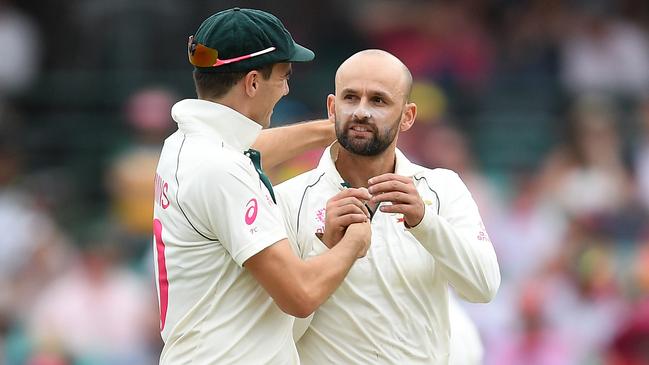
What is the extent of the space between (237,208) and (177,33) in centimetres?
838

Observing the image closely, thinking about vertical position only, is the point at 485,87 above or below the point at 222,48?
below

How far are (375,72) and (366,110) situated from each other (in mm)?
165

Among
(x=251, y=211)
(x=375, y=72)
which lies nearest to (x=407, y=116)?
(x=375, y=72)

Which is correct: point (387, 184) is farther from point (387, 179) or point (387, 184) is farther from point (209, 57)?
point (209, 57)

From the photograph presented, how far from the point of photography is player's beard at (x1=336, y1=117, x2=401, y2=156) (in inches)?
216

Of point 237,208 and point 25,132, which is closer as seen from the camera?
point 237,208

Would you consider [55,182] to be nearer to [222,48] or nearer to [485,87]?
[485,87]

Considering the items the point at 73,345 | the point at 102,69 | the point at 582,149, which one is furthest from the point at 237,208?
the point at 102,69

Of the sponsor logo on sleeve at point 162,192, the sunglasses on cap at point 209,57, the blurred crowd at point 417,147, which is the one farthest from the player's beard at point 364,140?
the blurred crowd at point 417,147

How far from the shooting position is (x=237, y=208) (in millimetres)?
5012

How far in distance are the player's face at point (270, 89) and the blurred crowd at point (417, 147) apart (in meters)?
3.94

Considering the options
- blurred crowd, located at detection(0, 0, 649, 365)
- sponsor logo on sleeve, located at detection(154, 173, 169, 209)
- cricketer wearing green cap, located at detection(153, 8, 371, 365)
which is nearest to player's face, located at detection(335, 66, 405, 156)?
cricketer wearing green cap, located at detection(153, 8, 371, 365)

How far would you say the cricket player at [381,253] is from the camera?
5480 millimetres

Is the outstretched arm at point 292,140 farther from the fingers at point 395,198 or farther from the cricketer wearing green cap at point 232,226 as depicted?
the fingers at point 395,198
